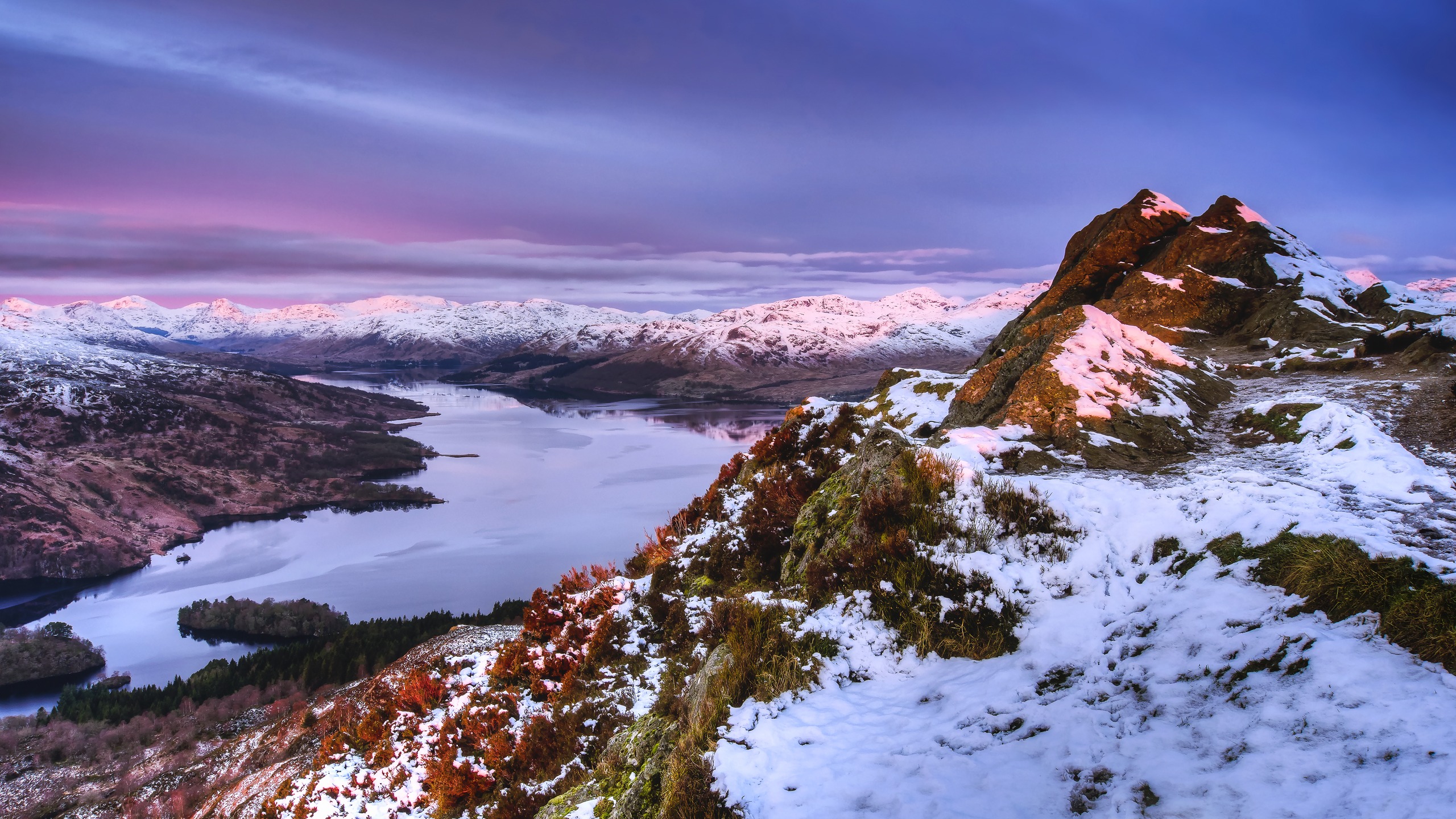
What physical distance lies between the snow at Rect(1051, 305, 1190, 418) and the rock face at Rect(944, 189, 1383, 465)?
0.12ft

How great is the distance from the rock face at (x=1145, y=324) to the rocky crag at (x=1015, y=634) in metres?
0.15

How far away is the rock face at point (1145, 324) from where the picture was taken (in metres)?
11.9

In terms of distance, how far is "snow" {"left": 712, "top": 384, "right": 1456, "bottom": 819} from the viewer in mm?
3594

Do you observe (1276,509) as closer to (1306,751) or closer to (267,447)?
(1306,751)

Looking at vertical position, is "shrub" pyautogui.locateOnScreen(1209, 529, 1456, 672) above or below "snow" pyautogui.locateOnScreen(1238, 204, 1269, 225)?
below

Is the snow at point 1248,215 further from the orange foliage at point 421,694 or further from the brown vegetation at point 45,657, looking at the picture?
the brown vegetation at point 45,657

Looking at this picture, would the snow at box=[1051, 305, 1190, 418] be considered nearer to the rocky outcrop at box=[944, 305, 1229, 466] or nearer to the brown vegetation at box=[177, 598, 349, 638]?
the rocky outcrop at box=[944, 305, 1229, 466]

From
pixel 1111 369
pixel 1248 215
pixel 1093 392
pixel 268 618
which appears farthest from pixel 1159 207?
pixel 268 618

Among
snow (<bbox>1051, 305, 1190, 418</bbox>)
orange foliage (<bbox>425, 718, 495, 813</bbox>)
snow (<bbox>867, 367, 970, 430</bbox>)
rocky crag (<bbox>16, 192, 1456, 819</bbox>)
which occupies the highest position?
snow (<bbox>1051, 305, 1190, 418</bbox>)

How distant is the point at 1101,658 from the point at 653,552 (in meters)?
9.56

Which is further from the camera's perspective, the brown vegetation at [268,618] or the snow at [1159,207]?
the brown vegetation at [268,618]

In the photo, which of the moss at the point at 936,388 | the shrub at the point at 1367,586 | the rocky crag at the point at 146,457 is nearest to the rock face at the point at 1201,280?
the moss at the point at 936,388

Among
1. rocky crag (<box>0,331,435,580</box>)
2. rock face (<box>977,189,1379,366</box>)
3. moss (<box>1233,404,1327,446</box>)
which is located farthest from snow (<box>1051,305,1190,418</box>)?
rocky crag (<box>0,331,435,580</box>)

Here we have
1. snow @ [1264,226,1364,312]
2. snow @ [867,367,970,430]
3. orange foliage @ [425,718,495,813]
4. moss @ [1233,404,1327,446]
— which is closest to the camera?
orange foliage @ [425,718,495,813]
